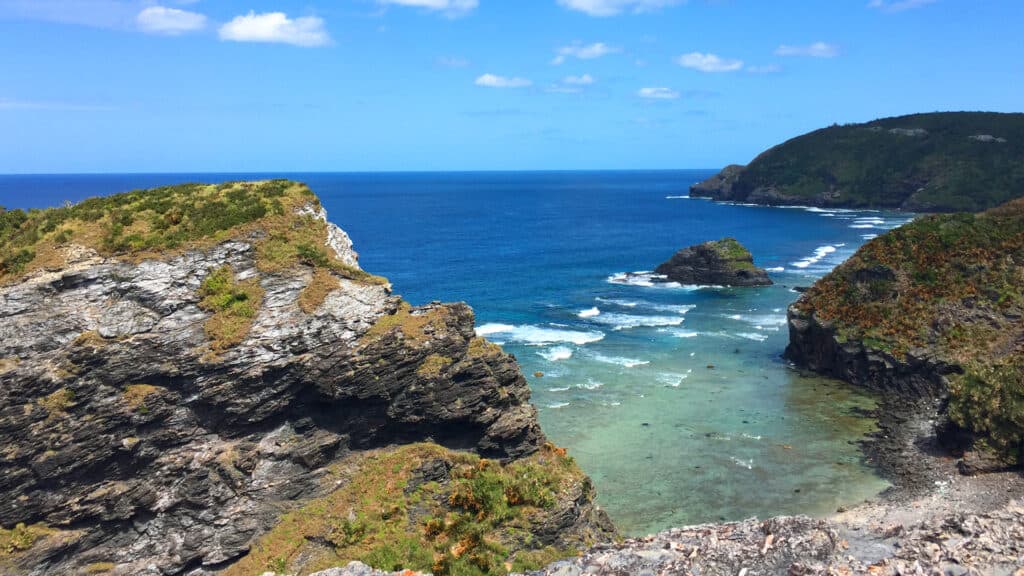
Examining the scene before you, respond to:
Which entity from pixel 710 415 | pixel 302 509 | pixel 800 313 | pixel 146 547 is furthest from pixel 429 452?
pixel 800 313

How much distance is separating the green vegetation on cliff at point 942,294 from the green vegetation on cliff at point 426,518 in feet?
112

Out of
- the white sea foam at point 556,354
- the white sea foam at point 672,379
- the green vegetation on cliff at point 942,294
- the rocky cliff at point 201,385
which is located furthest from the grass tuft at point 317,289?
the green vegetation on cliff at point 942,294

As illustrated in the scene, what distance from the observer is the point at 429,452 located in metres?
36.0

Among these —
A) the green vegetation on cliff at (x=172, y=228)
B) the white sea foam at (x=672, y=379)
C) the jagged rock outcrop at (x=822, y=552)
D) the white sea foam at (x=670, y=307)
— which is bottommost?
the white sea foam at (x=672, y=379)

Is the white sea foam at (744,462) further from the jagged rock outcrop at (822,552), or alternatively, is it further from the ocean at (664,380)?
the jagged rock outcrop at (822,552)

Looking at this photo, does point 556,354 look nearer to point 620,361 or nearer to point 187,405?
point 620,361

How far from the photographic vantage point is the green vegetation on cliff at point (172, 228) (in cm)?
3559

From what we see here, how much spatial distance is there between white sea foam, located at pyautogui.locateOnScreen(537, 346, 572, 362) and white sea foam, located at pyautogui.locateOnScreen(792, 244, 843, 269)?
67.3m

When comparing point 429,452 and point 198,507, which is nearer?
point 198,507

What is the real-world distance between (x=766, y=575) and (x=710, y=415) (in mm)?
33890

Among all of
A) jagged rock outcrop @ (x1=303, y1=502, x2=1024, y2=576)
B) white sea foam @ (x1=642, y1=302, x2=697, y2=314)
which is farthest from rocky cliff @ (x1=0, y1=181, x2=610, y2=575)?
white sea foam @ (x1=642, y1=302, x2=697, y2=314)

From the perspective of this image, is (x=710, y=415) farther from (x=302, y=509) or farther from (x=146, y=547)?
(x=146, y=547)

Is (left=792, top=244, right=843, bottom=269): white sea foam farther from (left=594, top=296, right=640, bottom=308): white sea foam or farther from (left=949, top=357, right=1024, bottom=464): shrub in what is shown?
(left=949, top=357, right=1024, bottom=464): shrub

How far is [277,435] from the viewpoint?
34938 mm
